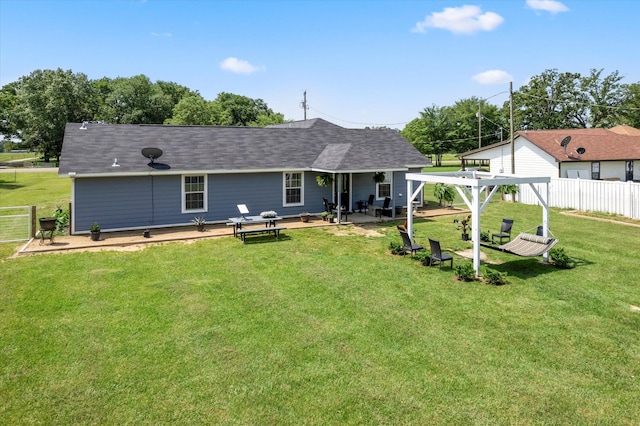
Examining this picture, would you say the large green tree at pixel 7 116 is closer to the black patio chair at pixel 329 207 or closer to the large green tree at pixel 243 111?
the large green tree at pixel 243 111

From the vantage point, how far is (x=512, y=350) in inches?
265

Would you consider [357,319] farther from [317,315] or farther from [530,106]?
[530,106]

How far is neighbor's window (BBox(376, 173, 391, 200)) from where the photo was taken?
2186cm

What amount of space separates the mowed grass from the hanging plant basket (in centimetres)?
757

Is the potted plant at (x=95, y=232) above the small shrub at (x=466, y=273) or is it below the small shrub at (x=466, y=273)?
above

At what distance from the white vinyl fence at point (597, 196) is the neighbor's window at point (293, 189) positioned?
1421cm

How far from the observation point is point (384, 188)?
72.1 ft

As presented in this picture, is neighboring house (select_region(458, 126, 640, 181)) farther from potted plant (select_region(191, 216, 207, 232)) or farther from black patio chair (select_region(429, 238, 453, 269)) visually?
potted plant (select_region(191, 216, 207, 232))

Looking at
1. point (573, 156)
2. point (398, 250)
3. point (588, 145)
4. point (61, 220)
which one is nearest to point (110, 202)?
point (61, 220)

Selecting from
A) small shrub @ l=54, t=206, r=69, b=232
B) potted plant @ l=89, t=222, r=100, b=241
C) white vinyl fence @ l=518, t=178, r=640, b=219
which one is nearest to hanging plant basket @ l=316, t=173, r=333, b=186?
potted plant @ l=89, t=222, r=100, b=241

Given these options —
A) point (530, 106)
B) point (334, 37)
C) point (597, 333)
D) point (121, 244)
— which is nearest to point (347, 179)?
point (334, 37)

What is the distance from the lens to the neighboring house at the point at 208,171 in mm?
15969

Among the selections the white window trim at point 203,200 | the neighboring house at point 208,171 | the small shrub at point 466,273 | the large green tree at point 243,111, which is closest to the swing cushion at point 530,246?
the small shrub at point 466,273

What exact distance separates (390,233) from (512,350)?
9.79 metres
